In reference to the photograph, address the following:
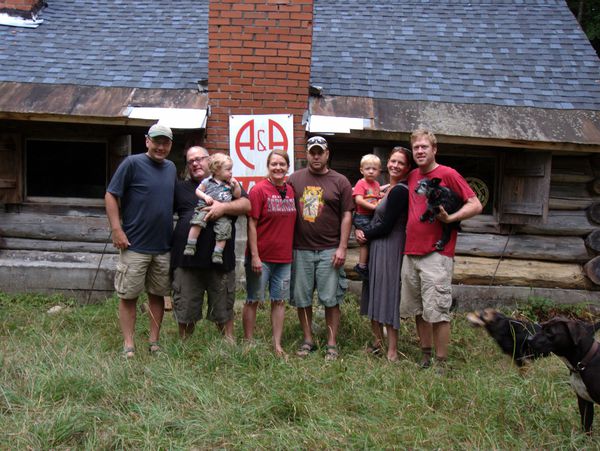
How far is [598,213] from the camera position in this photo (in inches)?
287

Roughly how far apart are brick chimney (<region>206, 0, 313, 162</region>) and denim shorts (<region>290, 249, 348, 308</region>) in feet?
7.92

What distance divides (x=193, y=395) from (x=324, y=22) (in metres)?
6.91

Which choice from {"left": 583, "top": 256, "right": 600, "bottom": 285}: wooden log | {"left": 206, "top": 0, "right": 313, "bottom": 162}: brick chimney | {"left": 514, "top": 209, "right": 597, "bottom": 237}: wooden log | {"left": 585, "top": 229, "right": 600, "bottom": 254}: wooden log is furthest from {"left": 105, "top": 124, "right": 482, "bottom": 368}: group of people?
{"left": 585, "top": 229, "right": 600, "bottom": 254}: wooden log

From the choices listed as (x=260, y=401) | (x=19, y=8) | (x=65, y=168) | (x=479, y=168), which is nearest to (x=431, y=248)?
(x=260, y=401)

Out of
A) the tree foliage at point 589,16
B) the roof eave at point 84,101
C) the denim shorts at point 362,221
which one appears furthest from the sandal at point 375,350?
the tree foliage at point 589,16

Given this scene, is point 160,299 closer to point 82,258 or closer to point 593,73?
point 82,258

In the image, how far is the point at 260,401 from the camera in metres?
3.59

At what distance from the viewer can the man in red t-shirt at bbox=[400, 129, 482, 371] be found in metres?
4.32

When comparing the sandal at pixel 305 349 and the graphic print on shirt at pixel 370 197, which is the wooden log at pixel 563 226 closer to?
the graphic print on shirt at pixel 370 197

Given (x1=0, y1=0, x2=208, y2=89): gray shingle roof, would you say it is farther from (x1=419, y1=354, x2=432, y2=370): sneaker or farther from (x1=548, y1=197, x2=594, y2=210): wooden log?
(x1=548, y1=197, x2=594, y2=210): wooden log

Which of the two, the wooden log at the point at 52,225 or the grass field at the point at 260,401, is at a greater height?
the grass field at the point at 260,401

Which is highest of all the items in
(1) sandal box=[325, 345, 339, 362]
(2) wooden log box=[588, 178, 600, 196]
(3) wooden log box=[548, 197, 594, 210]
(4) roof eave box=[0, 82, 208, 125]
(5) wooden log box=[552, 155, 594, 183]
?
(4) roof eave box=[0, 82, 208, 125]

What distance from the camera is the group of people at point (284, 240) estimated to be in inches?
173

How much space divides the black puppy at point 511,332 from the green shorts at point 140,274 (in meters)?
2.37
